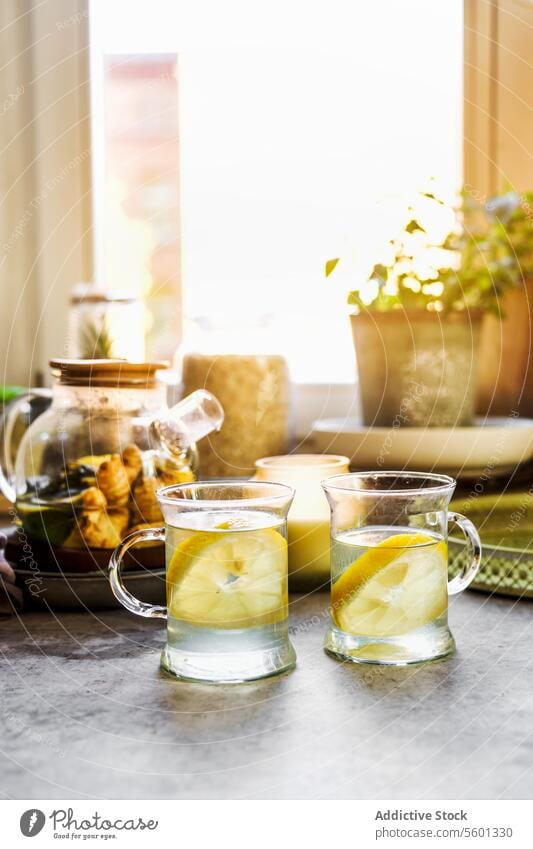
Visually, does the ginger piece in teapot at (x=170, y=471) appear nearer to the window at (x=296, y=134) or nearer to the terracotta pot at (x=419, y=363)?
the terracotta pot at (x=419, y=363)

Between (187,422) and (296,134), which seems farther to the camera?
(296,134)

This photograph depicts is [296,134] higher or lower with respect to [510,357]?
higher

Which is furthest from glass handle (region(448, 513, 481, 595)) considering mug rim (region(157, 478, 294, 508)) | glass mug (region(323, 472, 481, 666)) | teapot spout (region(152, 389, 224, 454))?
teapot spout (region(152, 389, 224, 454))

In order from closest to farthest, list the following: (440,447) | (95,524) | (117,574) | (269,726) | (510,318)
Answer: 1. (269,726)
2. (117,574)
3. (95,524)
4. (440,447)
5. (510,318)

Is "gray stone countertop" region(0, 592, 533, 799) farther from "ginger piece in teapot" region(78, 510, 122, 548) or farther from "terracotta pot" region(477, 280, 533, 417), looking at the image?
"terracotta pot" region(477, 280, 533, 417)

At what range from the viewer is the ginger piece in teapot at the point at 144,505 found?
74 cm

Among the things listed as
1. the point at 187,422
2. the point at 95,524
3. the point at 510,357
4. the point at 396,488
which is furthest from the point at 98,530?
the point at 510,357

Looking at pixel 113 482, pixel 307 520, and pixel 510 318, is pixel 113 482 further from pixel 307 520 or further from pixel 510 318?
pixel 510 318

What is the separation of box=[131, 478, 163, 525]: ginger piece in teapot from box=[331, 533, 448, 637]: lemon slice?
0.21 metres

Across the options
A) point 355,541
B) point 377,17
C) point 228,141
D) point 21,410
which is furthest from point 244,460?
point 377,17

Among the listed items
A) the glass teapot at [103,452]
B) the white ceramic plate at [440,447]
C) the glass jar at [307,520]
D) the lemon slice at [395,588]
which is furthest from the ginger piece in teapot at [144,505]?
the white ceramic plate at [440,447]

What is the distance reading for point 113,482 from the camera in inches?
28.5

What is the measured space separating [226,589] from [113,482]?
→ 8.1 inches

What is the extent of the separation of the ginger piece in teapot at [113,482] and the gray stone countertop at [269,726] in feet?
0.41
